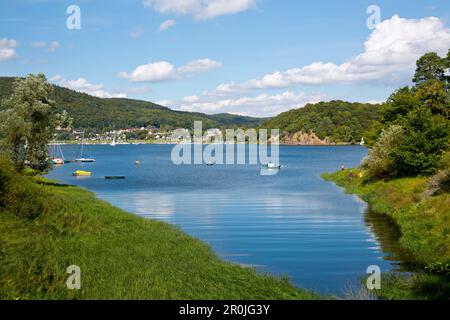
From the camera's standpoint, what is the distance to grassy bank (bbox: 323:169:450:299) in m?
20.7

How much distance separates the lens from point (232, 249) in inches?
1225

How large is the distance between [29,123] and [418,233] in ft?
140

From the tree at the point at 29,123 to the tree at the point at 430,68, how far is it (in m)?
65.5

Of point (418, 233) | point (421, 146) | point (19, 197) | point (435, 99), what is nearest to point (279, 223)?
point (418, 233)

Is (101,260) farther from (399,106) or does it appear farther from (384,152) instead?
(399,106)

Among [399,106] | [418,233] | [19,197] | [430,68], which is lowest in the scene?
[418,233]

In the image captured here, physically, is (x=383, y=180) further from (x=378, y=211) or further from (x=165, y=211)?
(x=165, y=211)

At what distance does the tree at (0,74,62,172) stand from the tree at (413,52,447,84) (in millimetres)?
65534

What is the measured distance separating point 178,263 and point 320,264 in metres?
7.70

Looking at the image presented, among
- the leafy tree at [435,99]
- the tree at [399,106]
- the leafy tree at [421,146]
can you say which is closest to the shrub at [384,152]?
the leafy tree at [421,146]

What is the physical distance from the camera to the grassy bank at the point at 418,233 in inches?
814

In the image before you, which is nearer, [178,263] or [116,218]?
[178,263]

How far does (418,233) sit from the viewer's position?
31391mm
